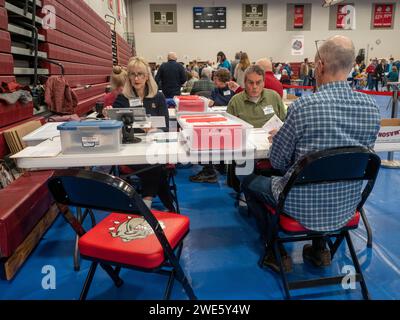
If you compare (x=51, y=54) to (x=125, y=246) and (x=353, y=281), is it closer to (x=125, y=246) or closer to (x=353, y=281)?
(x=125, y=246)

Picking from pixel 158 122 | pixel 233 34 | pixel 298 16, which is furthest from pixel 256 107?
pixel 298 16

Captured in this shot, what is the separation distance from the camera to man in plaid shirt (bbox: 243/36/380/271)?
5.01ft

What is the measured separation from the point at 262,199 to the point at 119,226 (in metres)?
0.85

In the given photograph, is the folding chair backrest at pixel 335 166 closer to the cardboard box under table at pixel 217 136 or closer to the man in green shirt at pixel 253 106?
the cardboard box under table at pixel 217 136

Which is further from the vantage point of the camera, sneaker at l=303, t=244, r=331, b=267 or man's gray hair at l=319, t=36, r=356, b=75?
sneaker at l=303, t=244, r=331, b=267

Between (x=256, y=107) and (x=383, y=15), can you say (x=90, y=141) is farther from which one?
(x=383, y=15)

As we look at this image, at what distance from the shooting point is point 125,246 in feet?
4.78

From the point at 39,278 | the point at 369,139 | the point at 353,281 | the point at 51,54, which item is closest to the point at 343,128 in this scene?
the point at 369,139

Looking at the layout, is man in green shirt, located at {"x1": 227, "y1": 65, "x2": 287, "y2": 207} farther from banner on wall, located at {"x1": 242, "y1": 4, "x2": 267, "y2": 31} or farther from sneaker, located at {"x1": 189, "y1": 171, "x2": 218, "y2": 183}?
banner on wall, located at {"x1": 242, "y1": 4, "x2": 267, "y2": 31}

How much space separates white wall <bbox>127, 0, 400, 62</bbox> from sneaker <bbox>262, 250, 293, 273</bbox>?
15.9 metres

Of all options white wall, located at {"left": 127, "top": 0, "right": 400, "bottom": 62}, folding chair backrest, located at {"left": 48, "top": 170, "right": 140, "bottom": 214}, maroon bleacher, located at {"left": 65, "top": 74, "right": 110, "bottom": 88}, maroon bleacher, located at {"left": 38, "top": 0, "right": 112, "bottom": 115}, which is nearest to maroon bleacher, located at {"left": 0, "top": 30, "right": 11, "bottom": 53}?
maroon bleacher, located at {"left": 38, "top": 0, "right": 112, "bottom": 115}

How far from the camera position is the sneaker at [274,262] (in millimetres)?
2096

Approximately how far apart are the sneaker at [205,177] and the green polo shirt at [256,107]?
96 centimetres

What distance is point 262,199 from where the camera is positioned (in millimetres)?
1959
